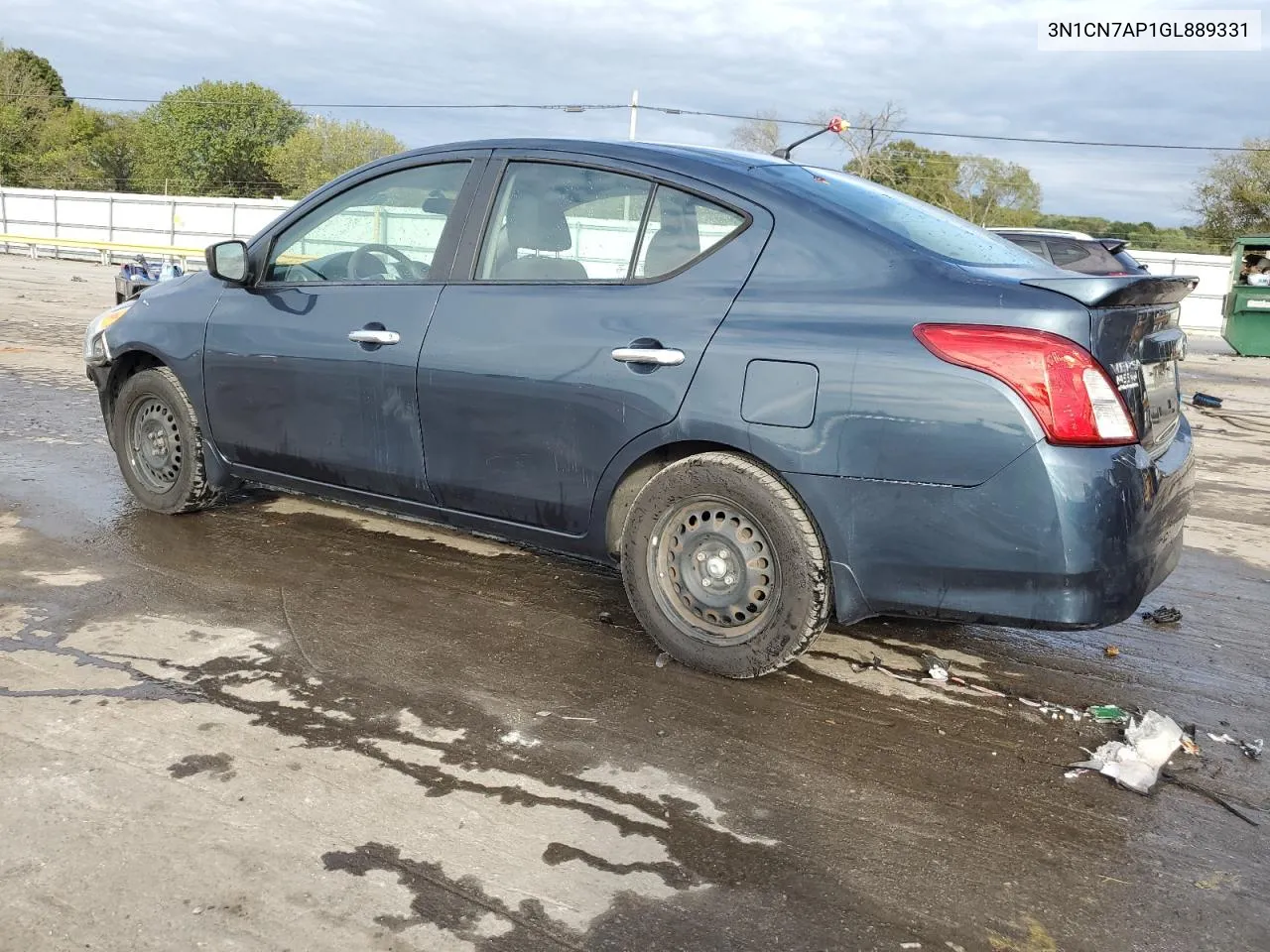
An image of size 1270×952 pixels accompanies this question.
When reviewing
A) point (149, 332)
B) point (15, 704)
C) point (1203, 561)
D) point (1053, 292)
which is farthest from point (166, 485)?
point (1203, 561)

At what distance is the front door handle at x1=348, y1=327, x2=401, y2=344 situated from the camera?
4453mm

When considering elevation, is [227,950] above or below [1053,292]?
below

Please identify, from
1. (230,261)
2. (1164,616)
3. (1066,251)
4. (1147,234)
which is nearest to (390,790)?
(230,261)

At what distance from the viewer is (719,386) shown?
12.1 ft

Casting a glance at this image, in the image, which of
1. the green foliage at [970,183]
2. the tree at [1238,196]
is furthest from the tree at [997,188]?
the tree at [1238,196]

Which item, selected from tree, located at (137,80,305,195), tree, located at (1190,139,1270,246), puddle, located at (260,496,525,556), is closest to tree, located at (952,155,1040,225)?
tree, located at (1190,139,1270,246)

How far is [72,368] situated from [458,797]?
9333mm

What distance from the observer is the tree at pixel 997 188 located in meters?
71.6

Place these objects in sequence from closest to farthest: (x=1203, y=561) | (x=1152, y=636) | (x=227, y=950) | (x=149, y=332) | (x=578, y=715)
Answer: (x=227, y=950) → (x=578, y=715) → (x=1152, y=636) → (x=149, y=332) → (x=1203, y=561)

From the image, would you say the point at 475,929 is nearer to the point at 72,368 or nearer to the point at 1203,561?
the point at 1203,561

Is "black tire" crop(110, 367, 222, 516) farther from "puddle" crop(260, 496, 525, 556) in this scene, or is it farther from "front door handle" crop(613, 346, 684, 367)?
"front door handle" crop(613, 346, 684, 367)

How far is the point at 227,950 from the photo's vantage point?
92.9 inches

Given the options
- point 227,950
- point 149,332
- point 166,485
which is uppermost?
point 149,332

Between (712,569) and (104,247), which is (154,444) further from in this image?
(104,247)
